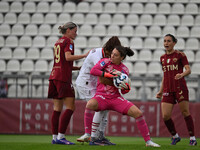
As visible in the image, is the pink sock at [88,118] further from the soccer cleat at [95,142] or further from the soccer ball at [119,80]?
the soccer ball at [119,80]

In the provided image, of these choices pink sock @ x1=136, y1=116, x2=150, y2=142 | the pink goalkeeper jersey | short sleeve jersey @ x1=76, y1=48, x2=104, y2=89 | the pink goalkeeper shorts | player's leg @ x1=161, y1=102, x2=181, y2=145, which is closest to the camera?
pink sock @ x1=136, y1=116, x2=150, y2=142

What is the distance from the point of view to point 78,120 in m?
9.56

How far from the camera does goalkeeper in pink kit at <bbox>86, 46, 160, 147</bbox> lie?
4438mm

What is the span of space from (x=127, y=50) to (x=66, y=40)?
982mm

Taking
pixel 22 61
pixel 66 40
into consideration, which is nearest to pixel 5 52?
pixel 22 61

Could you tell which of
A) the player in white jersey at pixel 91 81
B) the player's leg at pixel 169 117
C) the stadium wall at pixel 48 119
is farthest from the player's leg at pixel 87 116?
the stadium wall at pixel 48 119

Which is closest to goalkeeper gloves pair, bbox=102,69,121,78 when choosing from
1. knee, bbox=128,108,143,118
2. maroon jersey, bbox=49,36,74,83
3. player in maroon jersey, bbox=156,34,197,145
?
knee, bbox=128,108,143,118

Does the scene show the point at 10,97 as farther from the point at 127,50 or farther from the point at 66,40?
the point at 127,50

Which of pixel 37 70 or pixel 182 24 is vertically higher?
pixel 182 24

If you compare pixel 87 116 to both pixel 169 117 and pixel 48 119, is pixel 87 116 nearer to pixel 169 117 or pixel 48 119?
pixel 169 117

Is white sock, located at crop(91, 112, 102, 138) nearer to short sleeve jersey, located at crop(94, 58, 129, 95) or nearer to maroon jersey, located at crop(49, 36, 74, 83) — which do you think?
short sleeve jersey, located at crop(94, 58, 129, 95)

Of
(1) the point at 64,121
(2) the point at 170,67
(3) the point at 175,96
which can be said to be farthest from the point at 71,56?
(3) the point at 175,96

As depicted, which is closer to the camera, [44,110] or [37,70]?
[44,110]

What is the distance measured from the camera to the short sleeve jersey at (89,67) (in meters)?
5.05
